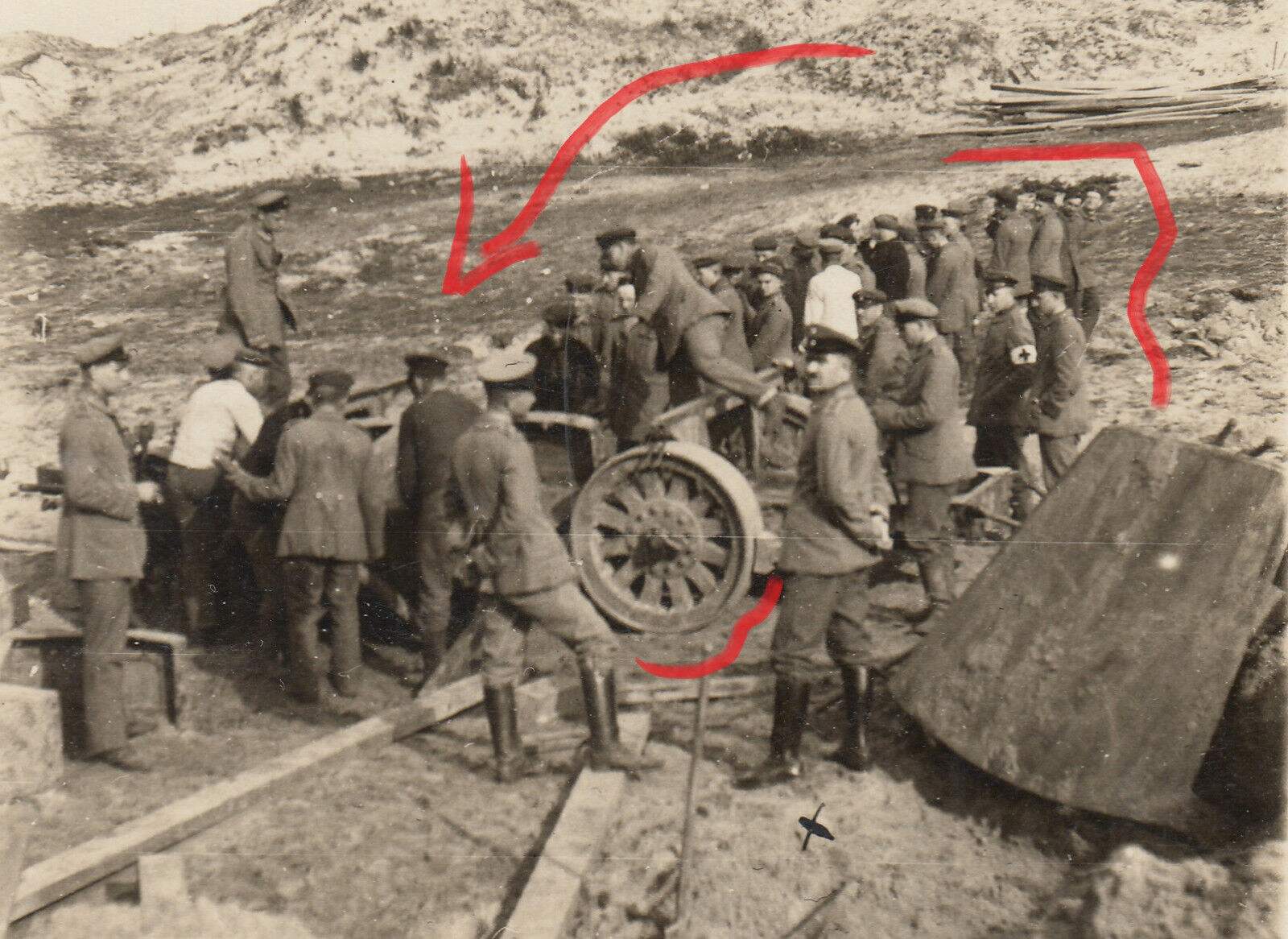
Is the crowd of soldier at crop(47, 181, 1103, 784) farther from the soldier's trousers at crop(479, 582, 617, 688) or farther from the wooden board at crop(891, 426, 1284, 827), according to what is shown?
the wooden board at crop(891, 426, 1284, 827)

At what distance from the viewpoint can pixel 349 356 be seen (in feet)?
39.3

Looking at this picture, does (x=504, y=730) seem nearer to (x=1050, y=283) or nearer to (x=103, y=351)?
(x=103, y=351)

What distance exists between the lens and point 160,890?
415cm

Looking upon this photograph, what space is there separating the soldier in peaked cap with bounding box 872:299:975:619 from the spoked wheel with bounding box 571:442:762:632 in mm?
914

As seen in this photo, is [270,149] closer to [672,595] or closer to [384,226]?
[384,226]

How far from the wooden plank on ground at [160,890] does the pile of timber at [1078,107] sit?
1178 centimetres

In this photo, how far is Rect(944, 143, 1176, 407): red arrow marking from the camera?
32.6 ft

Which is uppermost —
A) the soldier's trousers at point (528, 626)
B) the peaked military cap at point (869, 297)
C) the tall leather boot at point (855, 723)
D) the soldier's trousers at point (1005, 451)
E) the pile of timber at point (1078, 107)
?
the pile of timber at point (1078, 107)

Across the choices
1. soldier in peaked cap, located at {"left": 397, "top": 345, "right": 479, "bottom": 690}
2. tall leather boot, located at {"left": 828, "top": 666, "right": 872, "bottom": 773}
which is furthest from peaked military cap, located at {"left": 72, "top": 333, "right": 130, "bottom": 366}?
tall leather boot, located at {"left": 828, "top": 666, "right": 872, "bottom": 773}

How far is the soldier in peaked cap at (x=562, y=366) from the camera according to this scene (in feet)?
22.4

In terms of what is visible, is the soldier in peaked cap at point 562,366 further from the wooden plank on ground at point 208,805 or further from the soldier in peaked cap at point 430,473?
the wooden plank on ground at point 208,805

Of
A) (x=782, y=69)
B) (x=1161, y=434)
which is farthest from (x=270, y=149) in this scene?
(x=1161, y=434)

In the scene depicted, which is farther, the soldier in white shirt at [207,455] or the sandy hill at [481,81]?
the sandy hill at [481,81]

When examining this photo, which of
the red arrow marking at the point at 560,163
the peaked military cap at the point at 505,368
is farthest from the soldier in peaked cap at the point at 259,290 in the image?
the peaked military cap at the point at 505,368
